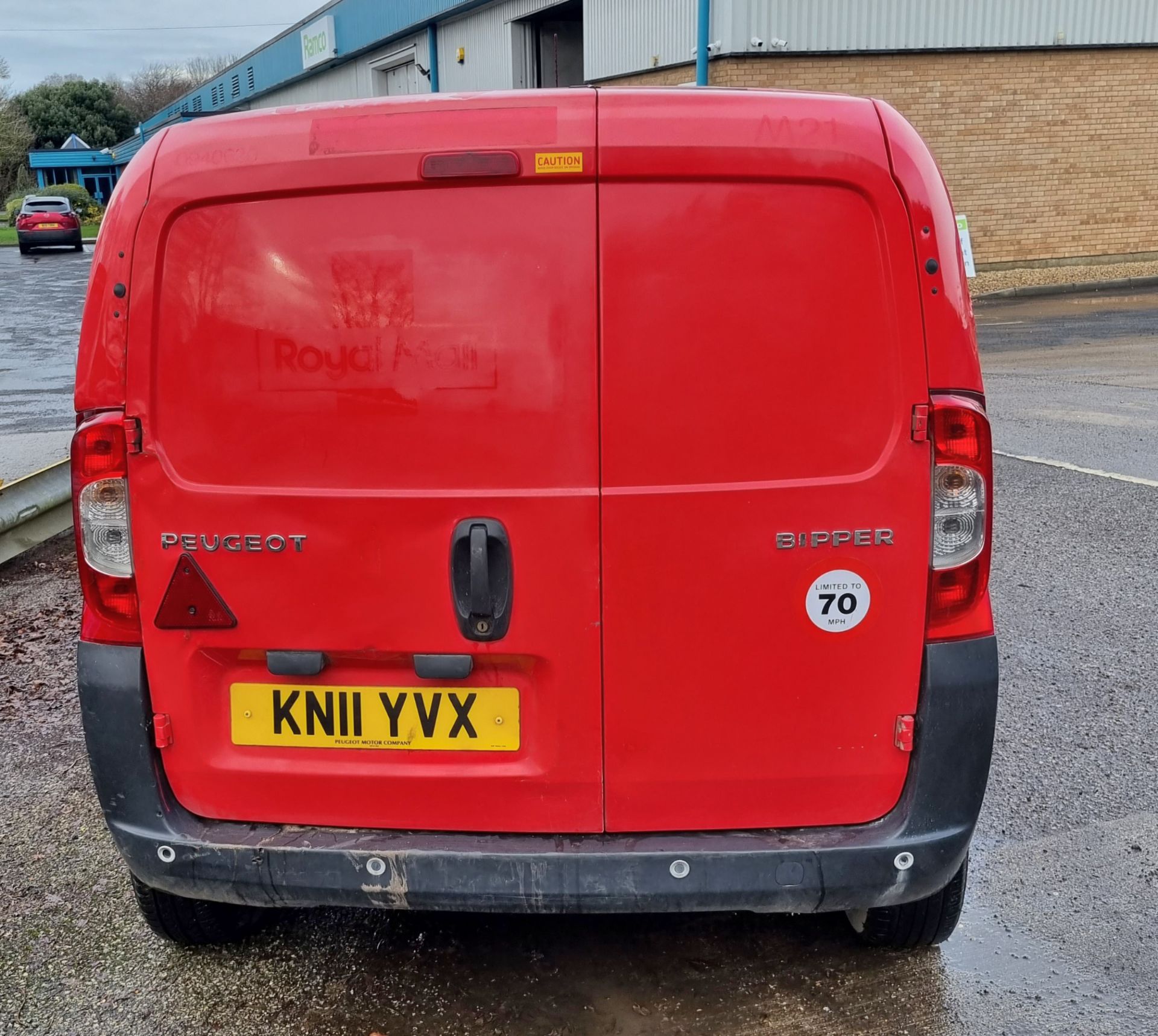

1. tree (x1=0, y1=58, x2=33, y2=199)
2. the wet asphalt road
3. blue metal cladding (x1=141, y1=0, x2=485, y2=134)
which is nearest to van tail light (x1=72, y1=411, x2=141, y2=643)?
the wet asphalt road

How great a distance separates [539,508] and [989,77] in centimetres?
1975

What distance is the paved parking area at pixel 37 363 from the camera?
9430mm

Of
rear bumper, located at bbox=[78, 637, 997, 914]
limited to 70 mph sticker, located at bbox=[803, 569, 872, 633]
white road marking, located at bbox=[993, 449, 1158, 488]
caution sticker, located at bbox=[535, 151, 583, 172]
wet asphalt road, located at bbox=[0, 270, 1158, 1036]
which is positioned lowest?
white road marking, located at bbox=[993, 449, 1158, 488]

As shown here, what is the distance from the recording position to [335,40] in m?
37.1

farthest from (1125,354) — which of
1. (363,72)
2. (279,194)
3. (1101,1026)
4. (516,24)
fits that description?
(363,72)

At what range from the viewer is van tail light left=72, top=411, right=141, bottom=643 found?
2398mm

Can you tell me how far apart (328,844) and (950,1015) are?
4.94 ft

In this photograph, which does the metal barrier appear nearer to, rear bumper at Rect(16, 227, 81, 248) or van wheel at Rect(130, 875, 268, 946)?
van wheel at Rect(130, 875, 268, 946)

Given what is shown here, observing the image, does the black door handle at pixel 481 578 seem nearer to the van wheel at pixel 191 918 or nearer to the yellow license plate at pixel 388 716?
the yellow license plate at pixel 388 716

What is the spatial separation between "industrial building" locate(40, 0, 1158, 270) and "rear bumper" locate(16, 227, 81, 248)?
21.8 metres

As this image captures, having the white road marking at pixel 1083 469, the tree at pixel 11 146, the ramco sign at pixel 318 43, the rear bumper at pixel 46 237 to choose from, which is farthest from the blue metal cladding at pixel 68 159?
the white road marking at pixel 1083 469

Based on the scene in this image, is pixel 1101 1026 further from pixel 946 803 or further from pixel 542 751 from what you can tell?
pixel 542 751

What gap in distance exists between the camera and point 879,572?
7.77 ft

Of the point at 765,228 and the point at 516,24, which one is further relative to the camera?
the point at 516,24
